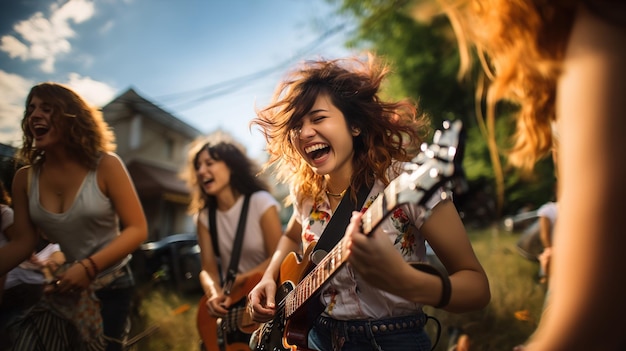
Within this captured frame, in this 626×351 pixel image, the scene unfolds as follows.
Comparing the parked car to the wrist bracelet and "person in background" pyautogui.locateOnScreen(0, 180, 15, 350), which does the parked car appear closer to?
"person in background" pyautogui.locateOnScreen(0, 180, 15, 350)

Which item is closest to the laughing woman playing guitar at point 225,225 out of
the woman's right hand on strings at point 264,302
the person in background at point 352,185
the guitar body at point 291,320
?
the woman's right hand on strings at point 264,302

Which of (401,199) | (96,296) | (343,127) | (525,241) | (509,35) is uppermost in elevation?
(509,35)

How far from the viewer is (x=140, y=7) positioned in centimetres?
338

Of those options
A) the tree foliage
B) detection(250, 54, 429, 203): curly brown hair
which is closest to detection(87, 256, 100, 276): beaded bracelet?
detection(250, 54, 429, 203): curly brown hair

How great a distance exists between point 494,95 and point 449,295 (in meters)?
0.60

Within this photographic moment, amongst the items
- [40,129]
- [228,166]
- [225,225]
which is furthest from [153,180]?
[40,129]

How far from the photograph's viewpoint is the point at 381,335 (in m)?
1.55

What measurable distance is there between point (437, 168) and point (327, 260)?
59 centimetres

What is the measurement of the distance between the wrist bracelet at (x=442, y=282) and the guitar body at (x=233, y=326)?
1.36 metres

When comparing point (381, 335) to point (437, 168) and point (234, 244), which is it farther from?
point (234, 244)

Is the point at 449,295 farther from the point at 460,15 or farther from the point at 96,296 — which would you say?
the point at 96,296

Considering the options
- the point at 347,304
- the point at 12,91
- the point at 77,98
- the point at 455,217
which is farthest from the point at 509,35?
the point at 12,91

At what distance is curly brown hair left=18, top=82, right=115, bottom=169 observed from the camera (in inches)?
93.0

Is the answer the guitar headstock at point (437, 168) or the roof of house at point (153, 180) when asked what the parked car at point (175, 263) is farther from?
the guitar headstock at point (437, 168)
